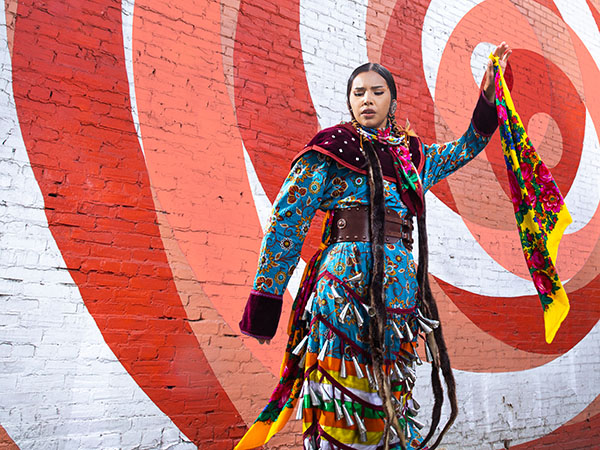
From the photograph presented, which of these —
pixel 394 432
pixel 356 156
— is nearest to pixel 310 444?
pixel 394 432

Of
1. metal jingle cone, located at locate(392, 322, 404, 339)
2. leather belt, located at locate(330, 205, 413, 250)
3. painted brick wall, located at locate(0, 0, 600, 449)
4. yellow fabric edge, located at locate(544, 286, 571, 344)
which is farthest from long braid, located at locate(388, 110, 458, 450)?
painted brick wall, located at locate(0, 0, 600, 449)

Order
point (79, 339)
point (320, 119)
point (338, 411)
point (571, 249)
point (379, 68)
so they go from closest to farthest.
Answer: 1. point (338, 411)
2. point (379, 68)
3. point (79, 339)
4. point (320, 119)
5. point (571, 249)

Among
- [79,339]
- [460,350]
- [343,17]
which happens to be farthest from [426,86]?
[79,339]

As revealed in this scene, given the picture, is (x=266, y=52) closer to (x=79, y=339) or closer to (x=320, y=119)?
(x=320, y=119)

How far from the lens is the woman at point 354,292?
67.4 inches

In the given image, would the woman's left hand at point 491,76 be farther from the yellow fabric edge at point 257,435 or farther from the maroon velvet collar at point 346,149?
the yellow fabric edge at point 257,435

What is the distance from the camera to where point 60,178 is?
8.67 feet

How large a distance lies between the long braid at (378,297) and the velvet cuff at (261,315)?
1.08 feet

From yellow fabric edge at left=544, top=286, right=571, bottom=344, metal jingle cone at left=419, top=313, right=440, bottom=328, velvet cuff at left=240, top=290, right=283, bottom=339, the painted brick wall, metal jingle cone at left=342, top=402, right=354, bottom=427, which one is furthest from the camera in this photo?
the painted brick wall

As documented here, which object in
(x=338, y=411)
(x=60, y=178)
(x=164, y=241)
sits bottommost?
(x=338, y=411)

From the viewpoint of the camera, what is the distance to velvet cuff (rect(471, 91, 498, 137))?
2148 mm

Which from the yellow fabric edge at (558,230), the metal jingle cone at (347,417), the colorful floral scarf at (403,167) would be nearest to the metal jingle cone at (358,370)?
the metal jingle cone at (347,417)

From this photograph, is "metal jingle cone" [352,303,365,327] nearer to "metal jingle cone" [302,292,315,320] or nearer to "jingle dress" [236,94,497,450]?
"jingle dress" [236,94,497,450]

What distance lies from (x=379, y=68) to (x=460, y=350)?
2.73 m
